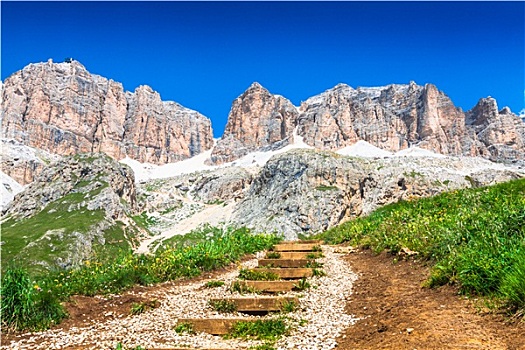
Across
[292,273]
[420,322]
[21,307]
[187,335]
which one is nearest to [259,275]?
[292,273]

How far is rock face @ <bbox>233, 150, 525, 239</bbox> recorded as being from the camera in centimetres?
8838

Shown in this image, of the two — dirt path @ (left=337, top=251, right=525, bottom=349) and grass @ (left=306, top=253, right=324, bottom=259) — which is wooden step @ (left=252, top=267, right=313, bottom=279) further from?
grass @ (left=306, top=253, right=324, bottom=259)

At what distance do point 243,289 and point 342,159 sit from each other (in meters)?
97.7

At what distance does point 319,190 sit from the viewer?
3716 inches

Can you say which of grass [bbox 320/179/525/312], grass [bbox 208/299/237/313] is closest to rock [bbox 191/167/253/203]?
grass [bbox 320/179/525/312]

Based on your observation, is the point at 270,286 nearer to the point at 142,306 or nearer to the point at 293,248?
the point at 142,306

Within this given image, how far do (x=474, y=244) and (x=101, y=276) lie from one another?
420 inches

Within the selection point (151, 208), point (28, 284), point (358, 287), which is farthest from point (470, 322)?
point (151, 208)

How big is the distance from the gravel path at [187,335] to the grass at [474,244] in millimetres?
2766

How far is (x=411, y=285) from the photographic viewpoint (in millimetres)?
10000

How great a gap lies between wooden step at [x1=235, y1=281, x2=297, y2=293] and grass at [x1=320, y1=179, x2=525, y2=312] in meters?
3.80

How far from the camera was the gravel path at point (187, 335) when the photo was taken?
683cm

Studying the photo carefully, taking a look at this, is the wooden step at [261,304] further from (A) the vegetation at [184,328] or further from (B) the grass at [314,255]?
(B) the grass at [314,255]

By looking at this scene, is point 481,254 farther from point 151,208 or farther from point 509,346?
point 151,208
